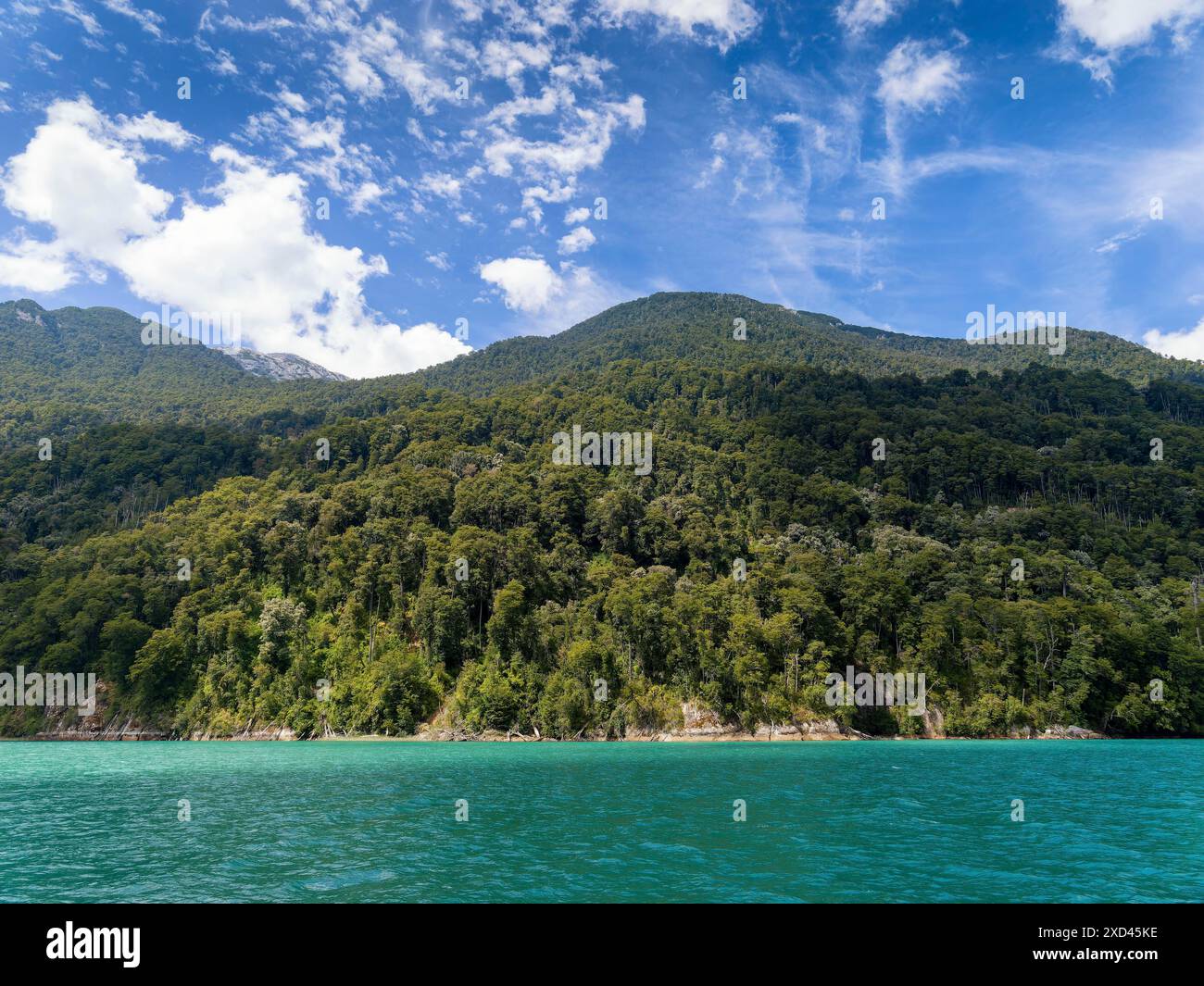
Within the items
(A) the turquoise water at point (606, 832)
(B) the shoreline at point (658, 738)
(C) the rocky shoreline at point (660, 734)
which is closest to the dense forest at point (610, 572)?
(C) the rocky shoreline at point (660, 734)

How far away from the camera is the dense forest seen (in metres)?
82.0

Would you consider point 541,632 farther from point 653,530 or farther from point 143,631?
point 143,631

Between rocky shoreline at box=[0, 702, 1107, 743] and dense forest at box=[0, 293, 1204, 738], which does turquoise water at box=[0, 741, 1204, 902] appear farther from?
dense forest at box=[0, 293, 1204, 738]

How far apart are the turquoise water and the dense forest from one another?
34278mm

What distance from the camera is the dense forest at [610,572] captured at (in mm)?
82000

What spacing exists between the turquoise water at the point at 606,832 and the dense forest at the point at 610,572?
34.3 m

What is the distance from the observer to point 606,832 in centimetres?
2525

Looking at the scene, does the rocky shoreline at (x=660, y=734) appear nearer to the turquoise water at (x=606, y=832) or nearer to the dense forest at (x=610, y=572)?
the dense forest at (x=610, y=572)

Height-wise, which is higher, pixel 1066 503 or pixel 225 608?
pixel 1066 503

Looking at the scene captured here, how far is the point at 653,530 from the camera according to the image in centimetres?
11350

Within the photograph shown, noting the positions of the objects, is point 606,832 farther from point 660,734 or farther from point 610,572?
point 610,572

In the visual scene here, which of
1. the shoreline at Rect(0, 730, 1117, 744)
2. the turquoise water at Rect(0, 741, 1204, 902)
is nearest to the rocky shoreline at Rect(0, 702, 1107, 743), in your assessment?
the shoreline at Rect(0, 730, 1117, 744)
